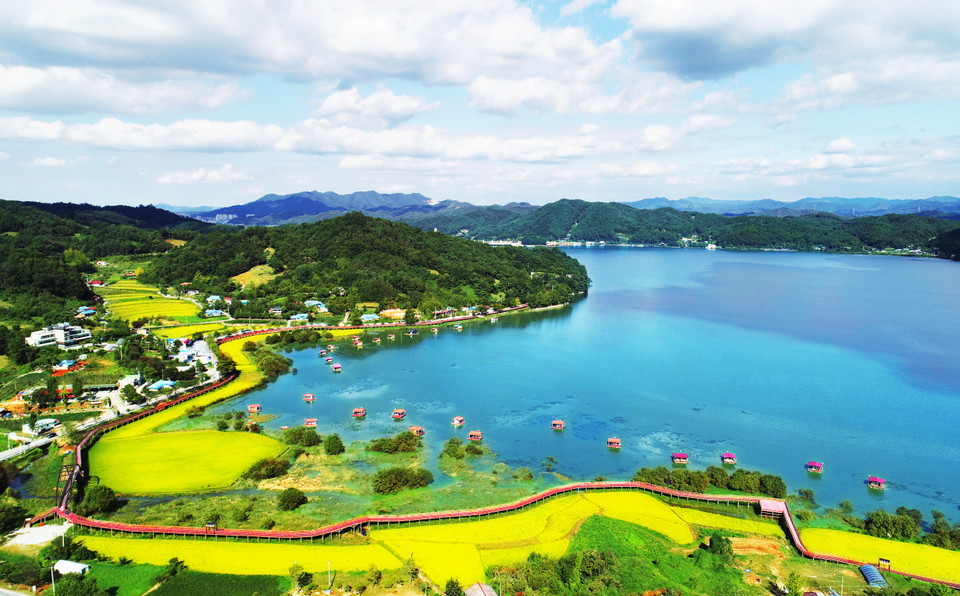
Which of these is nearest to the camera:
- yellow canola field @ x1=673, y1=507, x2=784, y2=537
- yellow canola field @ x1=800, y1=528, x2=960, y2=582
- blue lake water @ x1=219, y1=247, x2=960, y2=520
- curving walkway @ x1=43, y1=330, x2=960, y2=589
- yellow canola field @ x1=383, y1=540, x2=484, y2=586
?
yellow canola field @ x1=383, y1=540, x2=484, y2=586

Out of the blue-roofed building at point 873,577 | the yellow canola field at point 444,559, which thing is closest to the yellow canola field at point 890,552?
the blue-roofed building at point 873,577

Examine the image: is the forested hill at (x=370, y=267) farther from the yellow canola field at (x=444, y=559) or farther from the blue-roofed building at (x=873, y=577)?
the blue-roofed building at (x=873, y=577)

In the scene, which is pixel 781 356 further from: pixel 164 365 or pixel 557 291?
pixel 164 365

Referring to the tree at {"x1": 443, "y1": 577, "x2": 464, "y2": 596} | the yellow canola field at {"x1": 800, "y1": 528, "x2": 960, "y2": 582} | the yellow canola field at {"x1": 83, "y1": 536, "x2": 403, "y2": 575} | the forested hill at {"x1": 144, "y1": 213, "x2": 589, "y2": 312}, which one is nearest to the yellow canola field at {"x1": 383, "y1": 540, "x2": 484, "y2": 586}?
the yellow canola field at {"x1": 83, "y1": 536, "x2": 403, "y2": 575}

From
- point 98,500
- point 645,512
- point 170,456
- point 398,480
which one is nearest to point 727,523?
point 645,512

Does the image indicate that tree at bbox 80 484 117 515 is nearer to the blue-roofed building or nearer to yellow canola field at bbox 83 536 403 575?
yellow canola field at bbox 83 536 403 575

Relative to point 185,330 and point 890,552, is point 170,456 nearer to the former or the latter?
point 185,330
